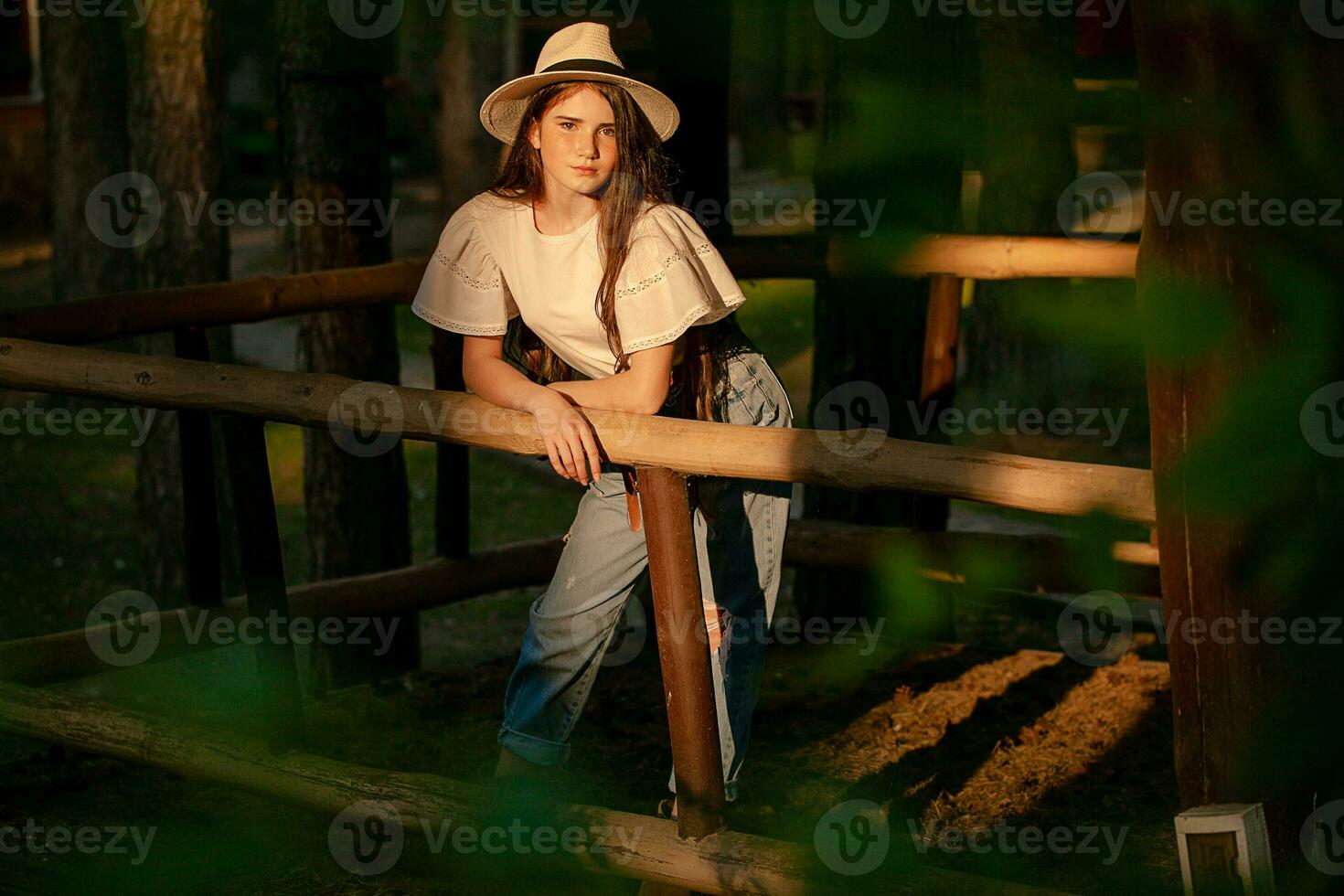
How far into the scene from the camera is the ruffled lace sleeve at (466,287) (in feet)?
10.5

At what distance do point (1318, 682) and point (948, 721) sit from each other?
6.33 feet

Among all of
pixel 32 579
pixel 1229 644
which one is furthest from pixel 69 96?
pixel 1229 644

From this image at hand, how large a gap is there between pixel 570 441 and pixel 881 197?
270cm

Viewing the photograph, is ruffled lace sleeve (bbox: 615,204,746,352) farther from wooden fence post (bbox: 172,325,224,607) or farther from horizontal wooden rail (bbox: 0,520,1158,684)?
horizontal wooden rail (bbox: 0,520,1158,684)

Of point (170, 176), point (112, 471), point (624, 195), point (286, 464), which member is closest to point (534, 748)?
point (624, 195)

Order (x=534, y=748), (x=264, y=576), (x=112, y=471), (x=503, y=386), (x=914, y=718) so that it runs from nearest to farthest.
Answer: (x=503, y=386)
(x=534, y=748)
(x=264, y=576)
(x=914, y=718)
(x=112, y=471)

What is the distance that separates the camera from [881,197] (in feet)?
17.2

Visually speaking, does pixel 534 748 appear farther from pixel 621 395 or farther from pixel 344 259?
pixel 344 259

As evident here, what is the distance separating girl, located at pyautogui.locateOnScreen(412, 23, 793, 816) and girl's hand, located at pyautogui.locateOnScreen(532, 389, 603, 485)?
11 mm

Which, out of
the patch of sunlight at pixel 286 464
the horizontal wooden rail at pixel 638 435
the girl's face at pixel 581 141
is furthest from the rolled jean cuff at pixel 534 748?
the patch of sunlight at pixel 286 464

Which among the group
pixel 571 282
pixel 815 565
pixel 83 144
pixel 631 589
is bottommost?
pixel 815 565

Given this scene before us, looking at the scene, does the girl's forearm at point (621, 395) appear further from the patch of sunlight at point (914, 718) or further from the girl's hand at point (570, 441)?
the patch of sunlight at point (914, 718)

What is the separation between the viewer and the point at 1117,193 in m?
11.3

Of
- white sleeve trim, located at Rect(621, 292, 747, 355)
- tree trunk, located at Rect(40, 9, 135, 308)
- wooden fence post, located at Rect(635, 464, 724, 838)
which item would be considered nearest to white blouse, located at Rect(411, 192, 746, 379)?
white sleeve trim, located at Rect(621, 292, 747, 355)
